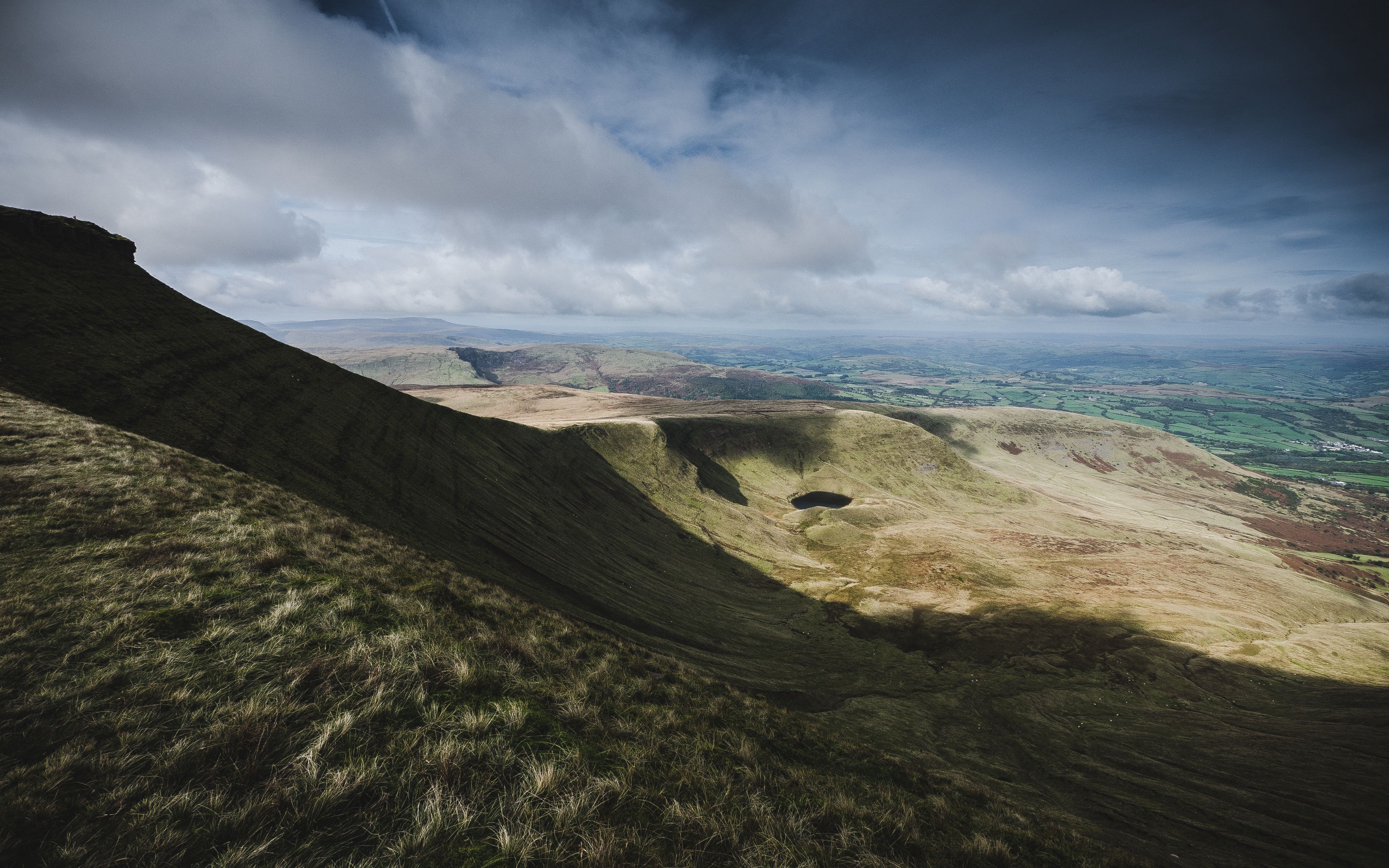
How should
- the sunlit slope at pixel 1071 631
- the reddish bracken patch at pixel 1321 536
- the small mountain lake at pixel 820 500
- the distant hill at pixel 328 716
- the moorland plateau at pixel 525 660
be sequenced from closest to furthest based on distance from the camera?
the distant hill at pixel 328 716
the moorland plateau at pixel 525 660
the sunlit slope at pixel 1071 631
the small mountain lake at pixel 820 500
the reddish bracken patch at pixel 1321 536

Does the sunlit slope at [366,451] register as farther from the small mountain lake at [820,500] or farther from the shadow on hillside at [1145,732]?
the small mountain lake at [820,500]

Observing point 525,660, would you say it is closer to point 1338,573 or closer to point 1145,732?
point 1145,732

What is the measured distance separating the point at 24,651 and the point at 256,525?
7.13 m

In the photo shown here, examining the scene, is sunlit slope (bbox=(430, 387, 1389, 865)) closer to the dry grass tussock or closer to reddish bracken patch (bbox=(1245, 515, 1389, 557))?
reddish bracken patch (bbox=(1245, 515, 1389, 557))

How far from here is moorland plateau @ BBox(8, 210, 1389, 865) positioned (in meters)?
5.27

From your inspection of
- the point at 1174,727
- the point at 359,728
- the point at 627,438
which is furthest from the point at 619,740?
the point at 627,438

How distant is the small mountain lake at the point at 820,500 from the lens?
123m

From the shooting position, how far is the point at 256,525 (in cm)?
1291

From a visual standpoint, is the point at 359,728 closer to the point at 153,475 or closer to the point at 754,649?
the point at 153,475

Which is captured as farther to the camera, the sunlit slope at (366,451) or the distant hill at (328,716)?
the sunlit slope at (366,451)

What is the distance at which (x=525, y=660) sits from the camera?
1046cm

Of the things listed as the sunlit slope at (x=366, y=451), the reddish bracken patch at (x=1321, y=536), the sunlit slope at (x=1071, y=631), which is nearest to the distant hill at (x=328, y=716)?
the sunlit slope at (x=366, y=451)

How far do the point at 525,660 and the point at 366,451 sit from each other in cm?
3886

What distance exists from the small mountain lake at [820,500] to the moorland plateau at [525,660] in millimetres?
30620
